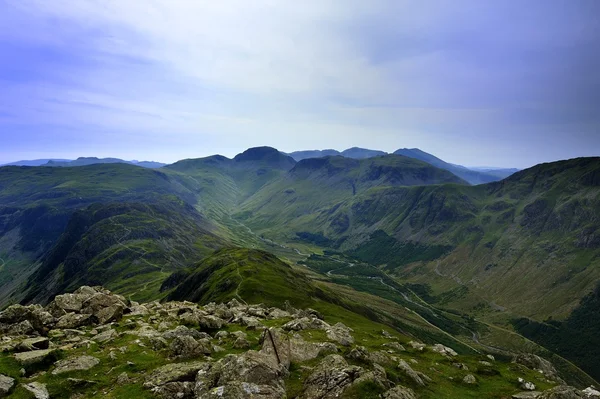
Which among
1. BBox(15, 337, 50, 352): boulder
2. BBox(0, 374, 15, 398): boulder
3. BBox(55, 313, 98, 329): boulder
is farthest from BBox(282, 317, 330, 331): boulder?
BBox(0, 374, 15, 398): boulder

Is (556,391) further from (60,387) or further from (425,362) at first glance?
(60,387)

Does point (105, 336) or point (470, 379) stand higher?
point (105, 336)

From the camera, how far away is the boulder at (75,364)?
37312 mm

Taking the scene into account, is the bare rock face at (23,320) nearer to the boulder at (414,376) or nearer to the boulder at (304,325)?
the boulder at (304,325)

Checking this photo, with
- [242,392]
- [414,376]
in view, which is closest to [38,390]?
[242,392]

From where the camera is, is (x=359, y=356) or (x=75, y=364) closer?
(x=75, y=364)

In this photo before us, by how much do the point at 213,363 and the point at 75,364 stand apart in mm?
15675

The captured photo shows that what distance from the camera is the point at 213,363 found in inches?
1473

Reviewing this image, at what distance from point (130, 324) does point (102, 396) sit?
26121 millimetres

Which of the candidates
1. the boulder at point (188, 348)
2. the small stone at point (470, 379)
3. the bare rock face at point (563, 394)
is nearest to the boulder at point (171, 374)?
the boulder at point (188, 348)

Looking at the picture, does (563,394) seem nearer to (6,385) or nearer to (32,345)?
(6,385)

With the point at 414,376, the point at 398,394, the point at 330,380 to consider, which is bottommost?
the point at 414,376

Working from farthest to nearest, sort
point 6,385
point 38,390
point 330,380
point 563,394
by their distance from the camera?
point 330,380, point 563,394, point 38,390, point 6,385

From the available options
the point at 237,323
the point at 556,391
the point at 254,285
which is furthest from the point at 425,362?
the point at 254,285
